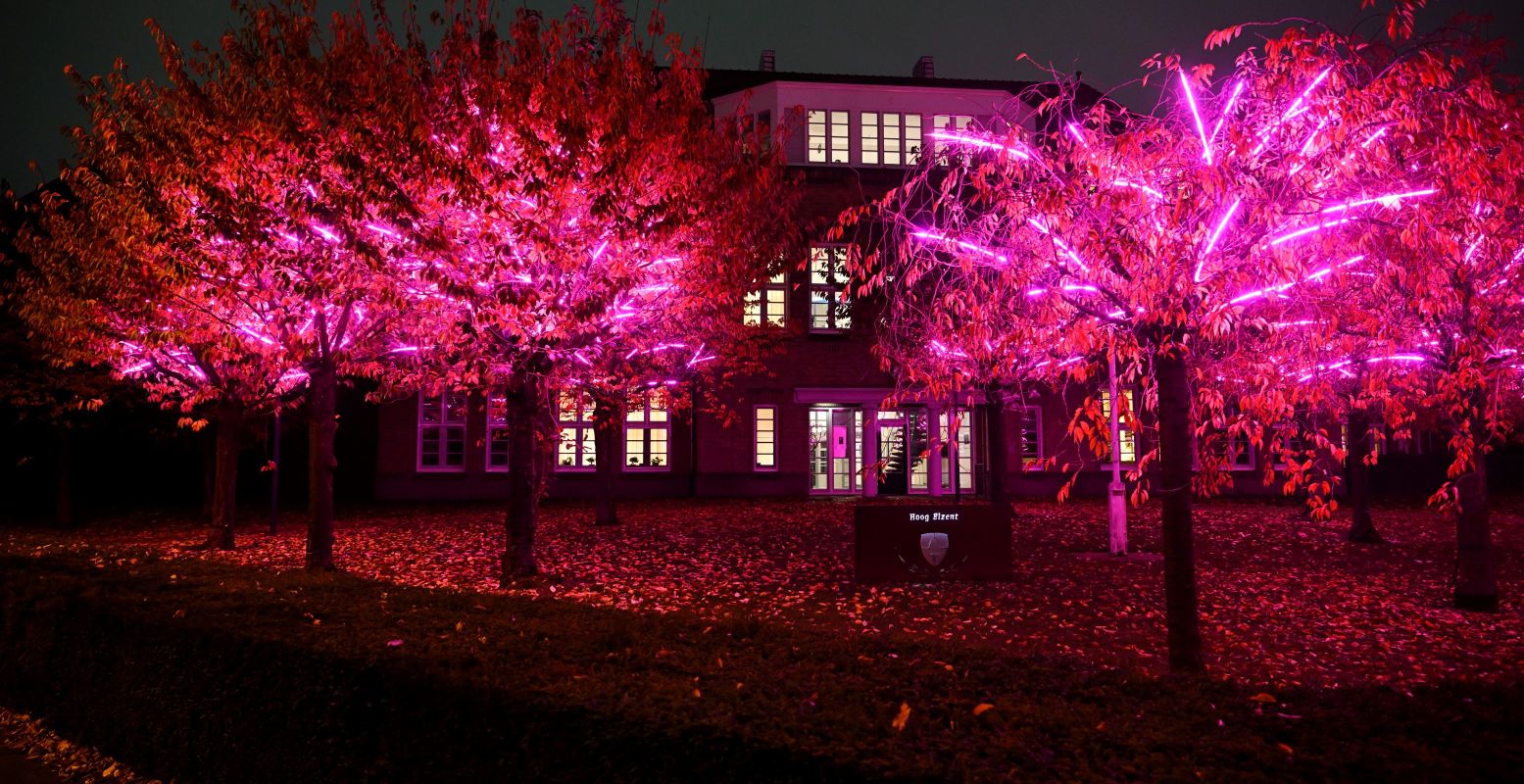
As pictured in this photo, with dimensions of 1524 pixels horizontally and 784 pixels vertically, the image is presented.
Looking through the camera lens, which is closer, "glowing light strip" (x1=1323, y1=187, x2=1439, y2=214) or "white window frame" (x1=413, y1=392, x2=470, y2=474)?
"glowing light strip" (x1=1323, y1=187, x2=1439, y2=214)

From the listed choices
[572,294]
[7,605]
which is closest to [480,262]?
[572,294]

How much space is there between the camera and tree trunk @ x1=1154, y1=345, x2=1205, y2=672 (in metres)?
6.41

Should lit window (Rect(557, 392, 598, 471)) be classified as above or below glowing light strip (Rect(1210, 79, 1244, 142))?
below

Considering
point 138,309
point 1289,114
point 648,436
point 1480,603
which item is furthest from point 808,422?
point 1289,114

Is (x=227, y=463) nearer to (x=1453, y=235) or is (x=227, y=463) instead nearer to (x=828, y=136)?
(x=1453, y=235)

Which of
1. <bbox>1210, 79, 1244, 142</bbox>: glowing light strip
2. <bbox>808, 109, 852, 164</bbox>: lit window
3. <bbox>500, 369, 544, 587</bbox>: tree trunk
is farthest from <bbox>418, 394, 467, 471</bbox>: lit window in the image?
<bbox>1210, 79, 1244, 142</bbox>: glowing light strip

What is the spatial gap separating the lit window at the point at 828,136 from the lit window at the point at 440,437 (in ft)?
41.9

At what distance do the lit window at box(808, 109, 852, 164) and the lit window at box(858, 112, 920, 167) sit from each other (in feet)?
1.54

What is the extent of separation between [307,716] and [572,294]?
6541 millimetres

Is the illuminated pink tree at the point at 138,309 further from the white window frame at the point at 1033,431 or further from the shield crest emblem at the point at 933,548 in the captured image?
the white window frame at the point at 1033,431

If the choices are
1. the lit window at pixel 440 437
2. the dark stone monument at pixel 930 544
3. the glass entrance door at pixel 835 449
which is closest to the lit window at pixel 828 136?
the glass entrance door at pixel 835 449

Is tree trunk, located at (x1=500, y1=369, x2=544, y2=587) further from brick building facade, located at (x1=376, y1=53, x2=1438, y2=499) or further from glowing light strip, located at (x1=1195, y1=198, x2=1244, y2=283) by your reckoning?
brick building facade, located at (x1=376, y1=53, x2=1438, y2=499)

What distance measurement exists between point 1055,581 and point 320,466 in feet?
31.7

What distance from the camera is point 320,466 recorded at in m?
12.5
